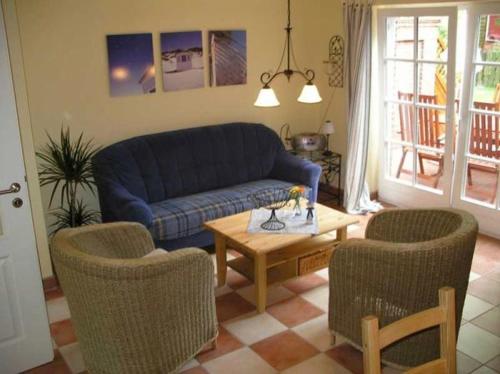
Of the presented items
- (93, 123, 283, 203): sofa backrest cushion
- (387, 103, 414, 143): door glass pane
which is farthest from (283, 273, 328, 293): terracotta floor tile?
(387, 103, 414, 143): door glass pane

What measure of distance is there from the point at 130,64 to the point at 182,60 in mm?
500

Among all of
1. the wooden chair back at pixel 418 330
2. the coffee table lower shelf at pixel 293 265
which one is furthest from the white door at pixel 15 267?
the wooden chair back at pixel 418 330

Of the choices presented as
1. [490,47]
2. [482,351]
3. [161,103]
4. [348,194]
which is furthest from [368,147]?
[482,351]

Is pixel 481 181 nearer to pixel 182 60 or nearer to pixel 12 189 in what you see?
pixel 182 60

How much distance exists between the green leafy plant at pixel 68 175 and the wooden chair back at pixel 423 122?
2844 mm

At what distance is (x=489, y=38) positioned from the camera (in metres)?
4.40

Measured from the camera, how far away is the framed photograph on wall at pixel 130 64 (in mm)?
4605

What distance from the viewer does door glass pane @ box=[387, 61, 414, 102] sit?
5137 millimetres

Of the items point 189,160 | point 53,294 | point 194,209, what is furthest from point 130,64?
point 53,294

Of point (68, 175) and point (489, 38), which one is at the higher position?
point (489, 38)

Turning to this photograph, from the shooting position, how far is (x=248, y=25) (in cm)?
534

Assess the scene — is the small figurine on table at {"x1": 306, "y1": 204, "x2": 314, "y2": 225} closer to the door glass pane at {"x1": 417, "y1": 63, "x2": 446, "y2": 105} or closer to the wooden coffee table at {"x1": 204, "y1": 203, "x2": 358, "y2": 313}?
the wooden coffee table at {"x1": 204, "y1": 203, "x2": 358, "y2": 313}

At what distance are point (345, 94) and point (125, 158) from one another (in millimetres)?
2216

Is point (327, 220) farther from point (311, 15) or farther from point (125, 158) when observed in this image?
point (311, 15)
